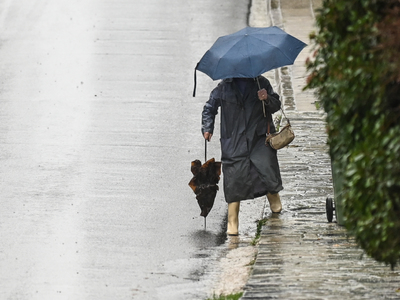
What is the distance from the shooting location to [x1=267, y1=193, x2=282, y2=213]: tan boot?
10.7 meters

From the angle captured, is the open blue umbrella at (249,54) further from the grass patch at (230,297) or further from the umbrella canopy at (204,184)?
the grass patch at (230,297)

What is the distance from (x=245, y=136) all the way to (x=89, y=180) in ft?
8.48

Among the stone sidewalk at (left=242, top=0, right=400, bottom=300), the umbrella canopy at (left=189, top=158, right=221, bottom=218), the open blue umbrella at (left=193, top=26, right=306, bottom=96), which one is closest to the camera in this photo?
the stone sidewalk at (left=242, top=0, right=400, bottom=300)

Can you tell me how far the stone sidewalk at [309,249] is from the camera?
802 centimetres

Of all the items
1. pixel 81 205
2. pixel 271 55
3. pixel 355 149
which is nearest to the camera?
pixel 355 149

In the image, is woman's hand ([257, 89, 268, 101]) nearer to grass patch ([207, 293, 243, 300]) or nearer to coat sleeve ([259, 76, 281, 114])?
coat sleeve ([259, 76, 281, 114])

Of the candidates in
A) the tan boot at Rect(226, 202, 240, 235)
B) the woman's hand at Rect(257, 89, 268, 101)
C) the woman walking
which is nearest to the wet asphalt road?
the tan boot at Rect(226, 202, 240, 235)

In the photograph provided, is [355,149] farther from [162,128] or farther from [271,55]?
[162,128]

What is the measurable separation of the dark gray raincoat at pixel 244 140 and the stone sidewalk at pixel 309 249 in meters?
0.47

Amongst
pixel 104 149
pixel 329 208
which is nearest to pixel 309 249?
pixel 329 208

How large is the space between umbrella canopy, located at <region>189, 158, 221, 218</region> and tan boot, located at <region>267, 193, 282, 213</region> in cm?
61

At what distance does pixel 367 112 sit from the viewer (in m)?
6.13

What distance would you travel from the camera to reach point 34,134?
551 inches

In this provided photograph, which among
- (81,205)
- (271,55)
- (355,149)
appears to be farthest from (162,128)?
(355,149)
